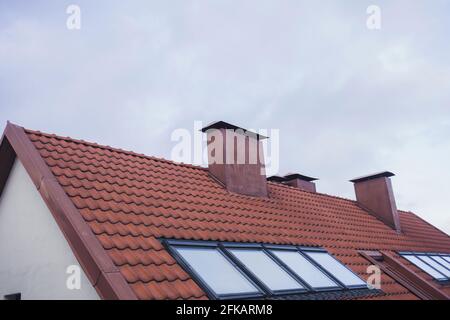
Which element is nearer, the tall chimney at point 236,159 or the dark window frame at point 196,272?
the dark window frame at point 196,272

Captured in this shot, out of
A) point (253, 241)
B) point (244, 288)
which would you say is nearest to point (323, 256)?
point (253, 241)

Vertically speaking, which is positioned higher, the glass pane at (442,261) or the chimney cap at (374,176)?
the chimney cap at (374,176)

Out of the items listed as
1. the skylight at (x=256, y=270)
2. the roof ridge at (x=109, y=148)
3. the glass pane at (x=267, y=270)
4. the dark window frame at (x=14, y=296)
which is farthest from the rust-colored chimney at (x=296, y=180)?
the dark window frame at (x=14, y=296)

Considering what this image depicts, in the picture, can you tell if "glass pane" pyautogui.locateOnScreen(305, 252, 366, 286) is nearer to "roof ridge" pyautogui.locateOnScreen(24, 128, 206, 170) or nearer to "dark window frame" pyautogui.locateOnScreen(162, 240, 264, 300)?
"dark window frame" pyautogui.locateOnScreen(162, 240, 264, 300)

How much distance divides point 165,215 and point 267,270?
1806mm

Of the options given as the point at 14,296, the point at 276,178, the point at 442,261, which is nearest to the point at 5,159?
the point at 14,296

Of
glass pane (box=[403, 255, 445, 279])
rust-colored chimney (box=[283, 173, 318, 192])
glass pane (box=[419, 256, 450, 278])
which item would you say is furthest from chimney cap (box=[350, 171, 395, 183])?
glass pane (box=[403, 255, 445, 279])

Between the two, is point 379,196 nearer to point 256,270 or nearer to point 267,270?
point 267,270

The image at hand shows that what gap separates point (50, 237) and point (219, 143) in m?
5.18

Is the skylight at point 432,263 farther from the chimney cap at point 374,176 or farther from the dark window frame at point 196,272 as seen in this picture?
the dark window frame at point 196,272

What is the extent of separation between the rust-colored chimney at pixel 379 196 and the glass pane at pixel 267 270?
348 inches

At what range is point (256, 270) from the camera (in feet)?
19.0

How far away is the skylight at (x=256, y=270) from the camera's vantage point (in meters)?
5.08
